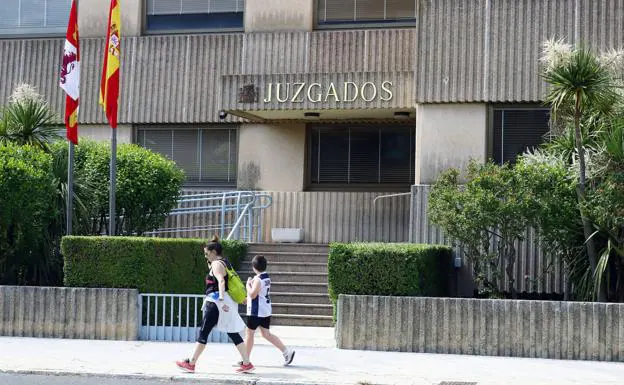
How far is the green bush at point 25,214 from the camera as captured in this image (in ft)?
51.8

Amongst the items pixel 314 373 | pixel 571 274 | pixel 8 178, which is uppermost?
pixel 8 178

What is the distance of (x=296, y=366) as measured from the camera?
42.7 ft

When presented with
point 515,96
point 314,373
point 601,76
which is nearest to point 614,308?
point 601,76

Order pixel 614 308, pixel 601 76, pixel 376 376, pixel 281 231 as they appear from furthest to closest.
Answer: pixel 281 231 → pixel 601 76 → pixel 614 308 → pixel 376 376

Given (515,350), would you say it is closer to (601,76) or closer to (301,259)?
(601,76)

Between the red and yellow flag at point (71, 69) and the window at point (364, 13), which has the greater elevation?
the window at point (364, 13)

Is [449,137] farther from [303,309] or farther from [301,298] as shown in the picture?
[303,309]

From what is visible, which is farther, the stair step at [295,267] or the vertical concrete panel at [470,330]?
the stair step at [295,267]

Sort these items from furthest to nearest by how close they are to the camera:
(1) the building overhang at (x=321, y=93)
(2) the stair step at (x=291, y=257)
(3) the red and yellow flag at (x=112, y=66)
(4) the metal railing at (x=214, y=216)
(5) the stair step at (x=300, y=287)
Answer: (4) the metal railing at (x=214, y=216) → (1) the building overhang at (x=321, y=93) → (2) the stair step at (x=291, y=257) → (5) the stair step at (x=300, y=287) → (3) the red and yellow flag at (x=112, y=66)

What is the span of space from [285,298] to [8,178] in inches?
201

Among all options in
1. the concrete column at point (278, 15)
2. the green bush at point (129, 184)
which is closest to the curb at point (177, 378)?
the green bush at point (129, 184)

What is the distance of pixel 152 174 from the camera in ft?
61.3

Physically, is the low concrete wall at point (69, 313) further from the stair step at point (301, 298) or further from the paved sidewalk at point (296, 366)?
the stair step at point (301, 298)

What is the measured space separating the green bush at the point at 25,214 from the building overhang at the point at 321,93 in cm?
428
